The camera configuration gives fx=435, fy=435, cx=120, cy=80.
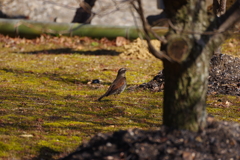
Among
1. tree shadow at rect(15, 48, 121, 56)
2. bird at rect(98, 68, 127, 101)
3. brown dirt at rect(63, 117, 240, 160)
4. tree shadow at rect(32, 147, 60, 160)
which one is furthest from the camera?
tree shadow at rect(15, 48, 121, 56)

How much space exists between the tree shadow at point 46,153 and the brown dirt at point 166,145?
128cm

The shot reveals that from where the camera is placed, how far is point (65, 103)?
11.7 meters

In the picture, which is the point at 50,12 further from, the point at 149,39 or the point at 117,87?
the point at 149,39

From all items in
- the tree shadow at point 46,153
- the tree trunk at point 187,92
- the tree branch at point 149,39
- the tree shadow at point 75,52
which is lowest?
the tree shadow at point 75,52

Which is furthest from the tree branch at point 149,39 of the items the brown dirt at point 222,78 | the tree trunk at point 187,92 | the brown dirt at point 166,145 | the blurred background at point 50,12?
the blurred background at point 50,12

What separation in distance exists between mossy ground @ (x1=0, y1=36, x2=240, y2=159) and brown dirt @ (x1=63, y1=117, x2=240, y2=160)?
1434 millimetres

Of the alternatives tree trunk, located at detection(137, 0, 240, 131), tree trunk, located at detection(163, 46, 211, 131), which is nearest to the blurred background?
tree trunk, located at detection(137, 0, 240, 131)

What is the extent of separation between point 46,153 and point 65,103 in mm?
4312

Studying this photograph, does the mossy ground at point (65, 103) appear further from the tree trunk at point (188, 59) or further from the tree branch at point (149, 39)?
the tree branch at point (149, 39)

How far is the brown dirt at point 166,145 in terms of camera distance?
5582 millimetres

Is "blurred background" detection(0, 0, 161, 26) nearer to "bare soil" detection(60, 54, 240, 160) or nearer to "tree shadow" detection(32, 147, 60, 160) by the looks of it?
"tree shadow" detection(32, 147, 60, 160)

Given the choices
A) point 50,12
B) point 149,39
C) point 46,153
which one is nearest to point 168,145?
point 149,39

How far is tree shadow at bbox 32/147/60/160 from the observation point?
719 cm

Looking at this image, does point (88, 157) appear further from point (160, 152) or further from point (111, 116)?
point (111, 116)
